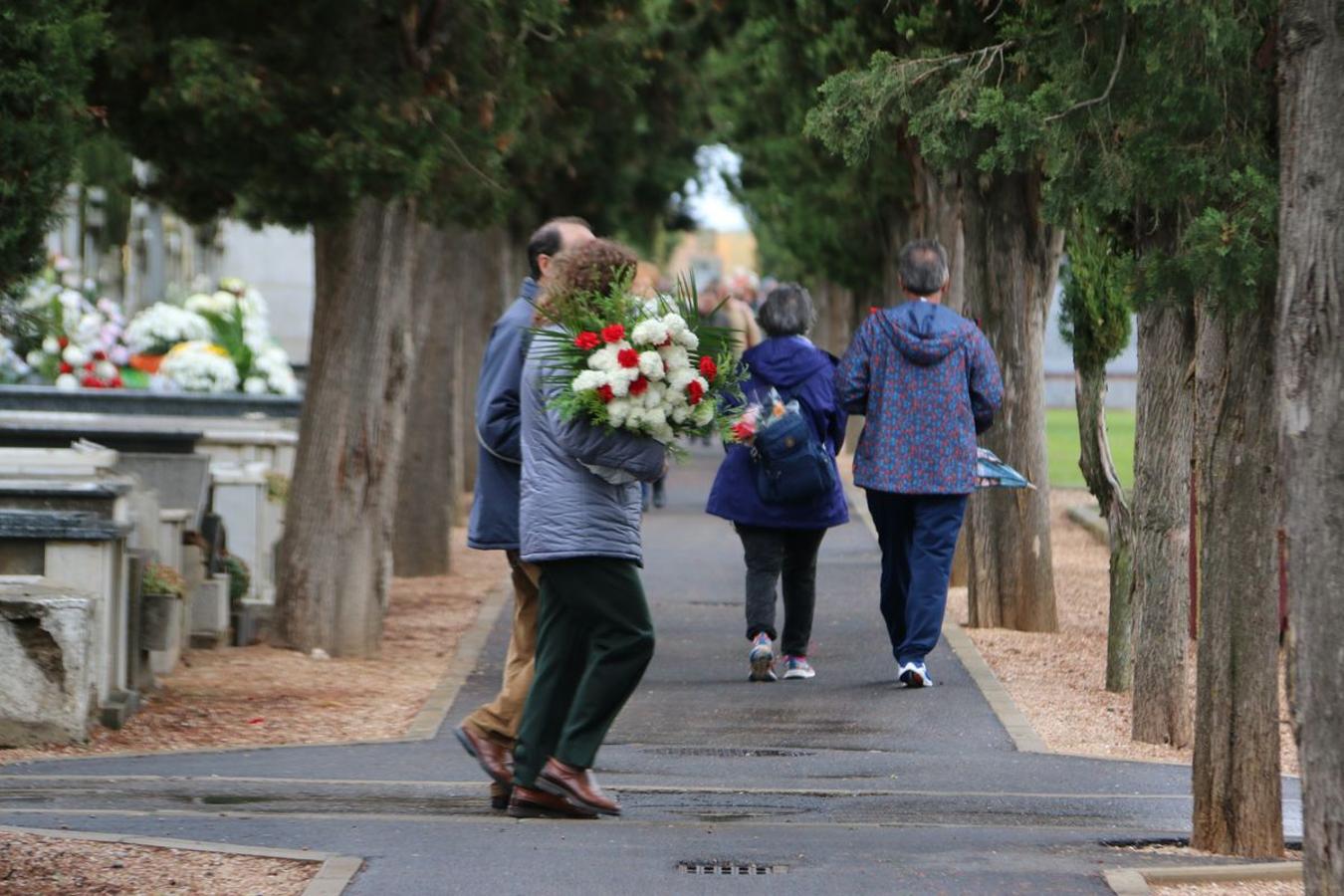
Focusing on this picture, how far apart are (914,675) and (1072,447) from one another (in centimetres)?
2558

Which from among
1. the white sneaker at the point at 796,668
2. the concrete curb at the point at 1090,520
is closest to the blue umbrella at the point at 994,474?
the white sneaker at the point at 796,668

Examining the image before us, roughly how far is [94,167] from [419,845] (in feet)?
52.8

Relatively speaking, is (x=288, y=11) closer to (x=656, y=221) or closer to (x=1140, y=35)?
(x=1140, y=35)

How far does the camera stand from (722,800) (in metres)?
7.50

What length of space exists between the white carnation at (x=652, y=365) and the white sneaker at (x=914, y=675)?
13.4 ft

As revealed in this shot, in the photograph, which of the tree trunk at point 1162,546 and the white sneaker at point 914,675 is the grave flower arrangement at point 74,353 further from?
the tree trunk at point 1162,546

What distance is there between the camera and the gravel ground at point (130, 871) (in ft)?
18.5

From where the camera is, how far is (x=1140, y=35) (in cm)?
688

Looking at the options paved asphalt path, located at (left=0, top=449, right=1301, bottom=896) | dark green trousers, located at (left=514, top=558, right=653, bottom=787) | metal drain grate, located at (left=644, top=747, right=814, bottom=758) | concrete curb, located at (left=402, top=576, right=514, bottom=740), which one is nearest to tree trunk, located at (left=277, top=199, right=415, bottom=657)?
concrete curb, located at (left=402, top=576, right=514, bottom=740)

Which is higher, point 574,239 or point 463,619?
point 574,239

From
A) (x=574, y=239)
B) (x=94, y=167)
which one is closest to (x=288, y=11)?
(x=574, y=239)

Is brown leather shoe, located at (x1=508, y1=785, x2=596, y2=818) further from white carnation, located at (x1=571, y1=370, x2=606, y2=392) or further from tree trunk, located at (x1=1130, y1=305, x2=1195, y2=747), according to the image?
tree trunk, located at (x1=1130, y1=305, x2=1195, y2=747)

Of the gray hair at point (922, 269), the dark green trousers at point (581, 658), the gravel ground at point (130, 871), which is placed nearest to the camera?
the gravel ground at point (130, 871)

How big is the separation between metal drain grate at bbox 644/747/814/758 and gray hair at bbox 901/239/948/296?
8.12 feet
